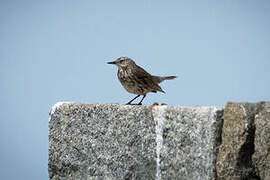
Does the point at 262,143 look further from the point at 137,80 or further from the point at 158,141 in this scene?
the point at 137,80

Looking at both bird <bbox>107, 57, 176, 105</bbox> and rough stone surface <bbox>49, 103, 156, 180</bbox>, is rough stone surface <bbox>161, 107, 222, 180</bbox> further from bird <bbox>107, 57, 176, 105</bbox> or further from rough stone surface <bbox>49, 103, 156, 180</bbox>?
bird <bbox>107, 57, 176, 105</bbox>

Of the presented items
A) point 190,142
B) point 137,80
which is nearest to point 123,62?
point 137,80

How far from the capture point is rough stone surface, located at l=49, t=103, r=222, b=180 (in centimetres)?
421

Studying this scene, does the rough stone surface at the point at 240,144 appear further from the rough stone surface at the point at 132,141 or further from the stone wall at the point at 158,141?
the rough stone surface at the point at 132,141

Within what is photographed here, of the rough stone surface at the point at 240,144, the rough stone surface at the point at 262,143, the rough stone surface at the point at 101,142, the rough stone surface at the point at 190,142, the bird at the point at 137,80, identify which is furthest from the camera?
the bird at the point at 137,80

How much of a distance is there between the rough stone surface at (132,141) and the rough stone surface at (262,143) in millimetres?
363

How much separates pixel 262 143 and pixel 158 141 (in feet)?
3.52

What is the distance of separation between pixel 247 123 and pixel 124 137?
1.38 meters

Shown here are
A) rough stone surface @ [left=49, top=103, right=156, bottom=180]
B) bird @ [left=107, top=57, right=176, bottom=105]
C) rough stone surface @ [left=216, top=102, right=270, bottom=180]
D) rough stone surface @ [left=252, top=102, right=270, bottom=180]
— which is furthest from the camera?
bird @ [left=107, top=57, right=176, bottom=105]

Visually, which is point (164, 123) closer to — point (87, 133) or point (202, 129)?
point (202, 129)

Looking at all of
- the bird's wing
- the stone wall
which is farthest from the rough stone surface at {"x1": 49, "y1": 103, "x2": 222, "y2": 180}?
the bird's wing

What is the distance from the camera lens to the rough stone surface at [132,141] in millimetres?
4207

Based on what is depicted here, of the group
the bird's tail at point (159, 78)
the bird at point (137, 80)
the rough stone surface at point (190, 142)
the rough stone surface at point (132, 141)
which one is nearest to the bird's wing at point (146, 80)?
the bird at point (137, 80)

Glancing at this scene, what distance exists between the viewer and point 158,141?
457cm
